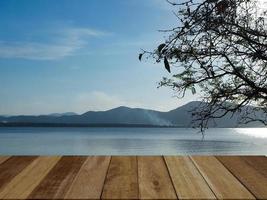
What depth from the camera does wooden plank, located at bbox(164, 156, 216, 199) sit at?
7.78 ft

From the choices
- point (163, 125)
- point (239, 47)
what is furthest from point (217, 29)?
point (163, 125)

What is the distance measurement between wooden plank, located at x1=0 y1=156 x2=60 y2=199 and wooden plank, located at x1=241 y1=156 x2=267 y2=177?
128cm

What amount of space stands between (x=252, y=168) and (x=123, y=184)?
0.92 m

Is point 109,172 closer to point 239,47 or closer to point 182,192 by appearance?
point 182,192

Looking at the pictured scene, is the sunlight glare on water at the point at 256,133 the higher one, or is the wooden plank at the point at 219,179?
the sunlight glare on water at the point at 256,133

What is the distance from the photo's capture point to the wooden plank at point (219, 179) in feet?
7.86

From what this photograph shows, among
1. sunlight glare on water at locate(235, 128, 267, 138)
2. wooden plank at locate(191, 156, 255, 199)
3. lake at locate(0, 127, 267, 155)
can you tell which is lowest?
wooden plank at locate(191, 156, 255, 199)

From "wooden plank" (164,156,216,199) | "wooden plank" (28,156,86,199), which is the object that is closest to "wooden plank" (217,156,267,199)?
"wooden plank" (164,156,216,199)

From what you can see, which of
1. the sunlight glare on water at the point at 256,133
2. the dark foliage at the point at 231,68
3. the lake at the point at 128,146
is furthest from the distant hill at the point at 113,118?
the dark foliage at the point at 231,68

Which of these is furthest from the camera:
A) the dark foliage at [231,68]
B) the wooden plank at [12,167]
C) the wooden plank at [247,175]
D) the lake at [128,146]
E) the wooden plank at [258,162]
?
the lake at [128,146]

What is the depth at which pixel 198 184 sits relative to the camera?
2564 millimetres

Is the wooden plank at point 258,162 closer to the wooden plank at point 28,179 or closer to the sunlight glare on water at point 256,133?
the wooden plank at point 28,179

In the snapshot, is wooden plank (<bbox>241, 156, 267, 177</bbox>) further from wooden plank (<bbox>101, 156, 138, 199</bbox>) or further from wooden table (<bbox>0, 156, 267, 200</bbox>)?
wooden plank (<bbox>101, 156, 138, 199</bbox>)

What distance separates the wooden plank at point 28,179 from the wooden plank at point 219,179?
3.07ft
